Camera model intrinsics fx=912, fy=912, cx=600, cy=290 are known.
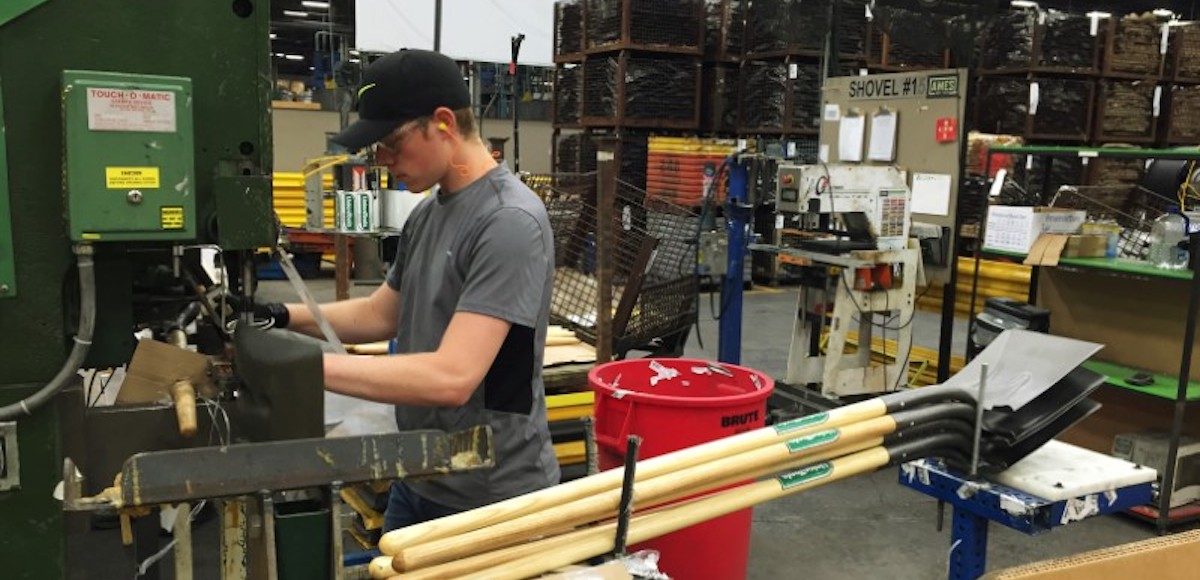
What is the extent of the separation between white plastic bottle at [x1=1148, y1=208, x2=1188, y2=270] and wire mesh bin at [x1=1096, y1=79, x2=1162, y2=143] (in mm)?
4255

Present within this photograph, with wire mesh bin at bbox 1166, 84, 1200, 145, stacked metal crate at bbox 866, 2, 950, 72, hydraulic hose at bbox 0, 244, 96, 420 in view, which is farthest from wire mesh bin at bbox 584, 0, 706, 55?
hydraulic hose at bbox 0, 244, 96, 420

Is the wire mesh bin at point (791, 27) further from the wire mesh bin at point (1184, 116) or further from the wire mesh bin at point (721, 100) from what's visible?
the wire mesh bin at point (1184, 116)

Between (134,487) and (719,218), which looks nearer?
(134,487)

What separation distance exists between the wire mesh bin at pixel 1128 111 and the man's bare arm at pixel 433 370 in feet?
23.8

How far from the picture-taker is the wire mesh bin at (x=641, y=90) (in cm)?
696

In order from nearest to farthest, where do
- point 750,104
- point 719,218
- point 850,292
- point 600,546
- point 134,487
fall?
point 134,487 < point 600,546 < point 850,292 < point 719,218 < point 750,104

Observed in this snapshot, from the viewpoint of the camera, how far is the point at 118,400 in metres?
1.20

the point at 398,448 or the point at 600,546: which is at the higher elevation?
the point at 398,448

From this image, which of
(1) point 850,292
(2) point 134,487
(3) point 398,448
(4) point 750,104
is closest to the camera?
(2) point 134,487

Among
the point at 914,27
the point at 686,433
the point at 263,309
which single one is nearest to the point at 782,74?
the point at 914,27

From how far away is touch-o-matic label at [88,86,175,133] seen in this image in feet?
3.53

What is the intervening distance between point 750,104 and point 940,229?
11.0 ft

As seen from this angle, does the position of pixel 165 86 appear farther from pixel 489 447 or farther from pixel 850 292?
pixel 850 292

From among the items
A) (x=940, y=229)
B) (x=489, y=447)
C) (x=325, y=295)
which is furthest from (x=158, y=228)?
(x=325, y=295)
